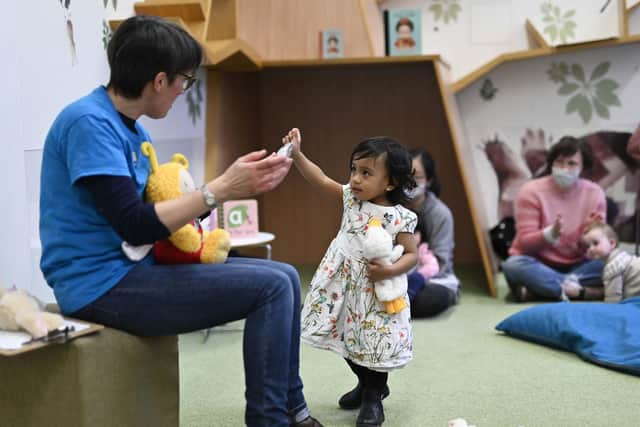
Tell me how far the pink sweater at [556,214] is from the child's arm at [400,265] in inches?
73.3

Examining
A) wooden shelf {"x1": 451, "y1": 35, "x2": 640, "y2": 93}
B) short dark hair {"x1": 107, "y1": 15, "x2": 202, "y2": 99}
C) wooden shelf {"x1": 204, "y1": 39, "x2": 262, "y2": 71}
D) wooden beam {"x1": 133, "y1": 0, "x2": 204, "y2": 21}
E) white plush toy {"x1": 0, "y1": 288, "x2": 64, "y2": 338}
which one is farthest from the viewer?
wooden shelf {"x1": 451, "y1": 35, "x2": 640, "y2": 93}

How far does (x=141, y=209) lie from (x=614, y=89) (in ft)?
11.7

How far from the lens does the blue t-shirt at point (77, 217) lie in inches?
55.3

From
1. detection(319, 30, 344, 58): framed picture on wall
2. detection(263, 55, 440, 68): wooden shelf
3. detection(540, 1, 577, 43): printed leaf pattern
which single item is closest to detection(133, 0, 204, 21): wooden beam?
detection(263, 55, 440, 68): wooden shelf

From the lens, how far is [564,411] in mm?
1981

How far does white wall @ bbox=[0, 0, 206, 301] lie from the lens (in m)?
1.82

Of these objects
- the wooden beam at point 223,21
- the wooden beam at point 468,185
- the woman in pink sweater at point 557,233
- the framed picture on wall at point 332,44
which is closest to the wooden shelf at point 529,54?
the wooden beam at point 468,185

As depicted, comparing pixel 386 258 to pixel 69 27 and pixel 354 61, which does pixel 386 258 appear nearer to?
pixel 69 27

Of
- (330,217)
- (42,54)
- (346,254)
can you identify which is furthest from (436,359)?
(330,217)

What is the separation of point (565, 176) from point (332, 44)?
1509 mm

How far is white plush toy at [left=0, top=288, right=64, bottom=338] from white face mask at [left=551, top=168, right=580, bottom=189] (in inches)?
110

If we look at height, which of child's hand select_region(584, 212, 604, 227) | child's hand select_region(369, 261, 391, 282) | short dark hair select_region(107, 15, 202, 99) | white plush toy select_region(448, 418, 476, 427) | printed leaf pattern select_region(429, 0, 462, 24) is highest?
printed leaf pattern select_region(429, 0, 462, 24)

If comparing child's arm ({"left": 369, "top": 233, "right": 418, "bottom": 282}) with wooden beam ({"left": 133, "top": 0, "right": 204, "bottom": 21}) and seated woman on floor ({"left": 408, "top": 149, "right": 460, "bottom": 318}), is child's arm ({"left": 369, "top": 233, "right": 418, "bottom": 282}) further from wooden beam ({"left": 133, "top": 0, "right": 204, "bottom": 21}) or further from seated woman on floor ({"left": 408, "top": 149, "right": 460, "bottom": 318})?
wooden beam ({"left": 133, "top": 0, "right": 204, "bottom": 21})

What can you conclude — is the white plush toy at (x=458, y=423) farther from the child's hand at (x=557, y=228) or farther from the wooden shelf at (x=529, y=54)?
the wooden shelf at (x=529, y=54)
